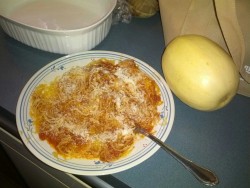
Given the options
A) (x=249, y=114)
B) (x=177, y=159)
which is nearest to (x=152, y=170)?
(x=177, y=159)

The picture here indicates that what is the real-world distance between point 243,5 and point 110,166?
Result: 41 centimetres

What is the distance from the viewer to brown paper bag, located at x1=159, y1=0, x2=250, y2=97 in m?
0.50

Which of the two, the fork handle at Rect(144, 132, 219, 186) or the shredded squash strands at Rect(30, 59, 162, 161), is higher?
the shredded squash strands at Rect(30, 59, 162, 161)

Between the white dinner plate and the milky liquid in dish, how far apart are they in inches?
4.4

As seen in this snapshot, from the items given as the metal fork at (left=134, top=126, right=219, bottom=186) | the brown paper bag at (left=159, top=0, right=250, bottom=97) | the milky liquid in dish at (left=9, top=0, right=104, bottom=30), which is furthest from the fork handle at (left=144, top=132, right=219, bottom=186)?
the milky liquid in dish at (left=9, top=0, right=104, bottom=30)

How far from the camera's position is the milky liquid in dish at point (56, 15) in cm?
68

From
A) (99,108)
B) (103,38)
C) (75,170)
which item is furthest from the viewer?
(103,38)

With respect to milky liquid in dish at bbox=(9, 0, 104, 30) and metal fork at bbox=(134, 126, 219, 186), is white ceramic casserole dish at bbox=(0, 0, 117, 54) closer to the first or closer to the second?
milky liquid in dish at bbox=(9, 0, 104, 30)

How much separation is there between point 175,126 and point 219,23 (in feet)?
0.77

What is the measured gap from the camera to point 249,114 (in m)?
0.57

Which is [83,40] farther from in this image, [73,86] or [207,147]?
[207,147]

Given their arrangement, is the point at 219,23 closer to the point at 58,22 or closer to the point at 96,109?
the point at 96,109

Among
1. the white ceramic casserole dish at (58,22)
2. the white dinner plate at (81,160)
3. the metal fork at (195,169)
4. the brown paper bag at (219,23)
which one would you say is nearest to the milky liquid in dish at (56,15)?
the white ceramic casserole dish at (58,22)

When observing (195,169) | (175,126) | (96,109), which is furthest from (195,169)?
(96,109)
